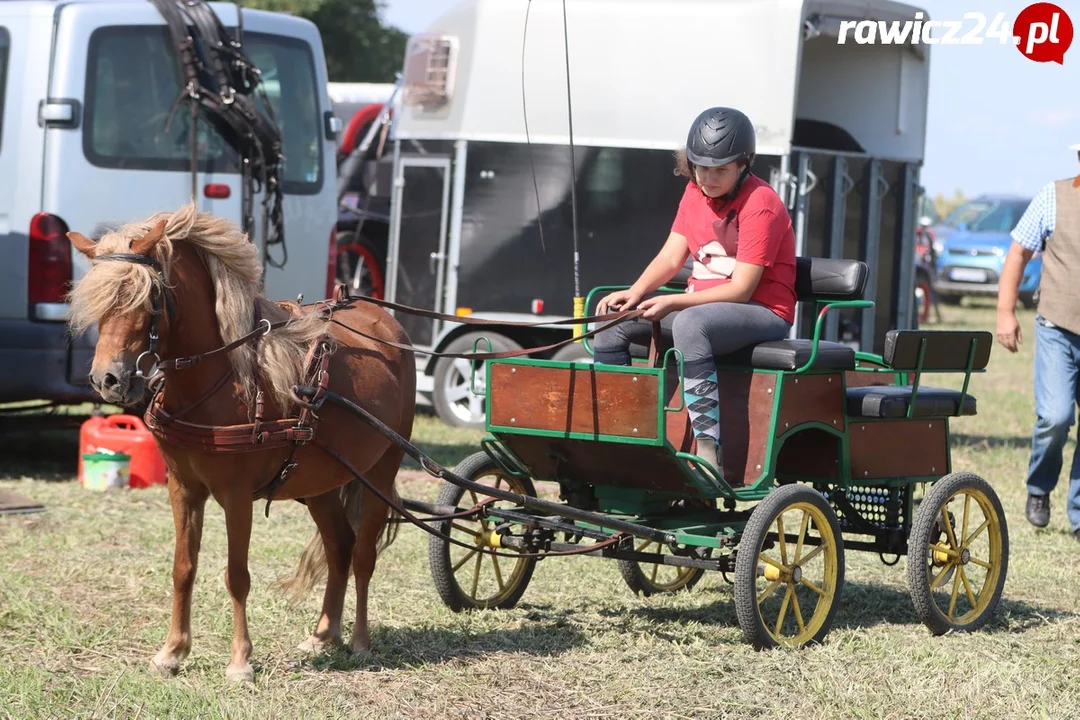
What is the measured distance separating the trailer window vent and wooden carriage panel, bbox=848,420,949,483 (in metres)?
5.51

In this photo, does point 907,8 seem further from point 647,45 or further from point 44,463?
point 44,463

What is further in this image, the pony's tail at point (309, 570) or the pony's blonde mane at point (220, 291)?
the pony's tail at point (309, 570)

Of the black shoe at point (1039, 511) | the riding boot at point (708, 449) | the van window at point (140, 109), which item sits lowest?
the black shoe at point (1039, 511)

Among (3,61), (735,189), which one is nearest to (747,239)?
(735,189)

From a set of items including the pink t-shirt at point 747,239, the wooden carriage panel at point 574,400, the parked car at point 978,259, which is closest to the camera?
the wooden carriage panel at point 574,400

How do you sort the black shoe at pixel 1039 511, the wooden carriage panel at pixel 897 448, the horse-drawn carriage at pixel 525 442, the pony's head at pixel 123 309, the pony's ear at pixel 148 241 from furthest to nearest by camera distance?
1. the black shoe at pixel 1039 511
2. the wooden carriage panel at pixel 897 448
3. the horse-drawn carriage at pixel 525 442
4. the pony's ear at pixel 148 241
5. the pony's head at pixel 123 309

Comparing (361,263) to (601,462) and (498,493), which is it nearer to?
(601,462)

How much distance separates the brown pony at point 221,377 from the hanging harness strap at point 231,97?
3.49m

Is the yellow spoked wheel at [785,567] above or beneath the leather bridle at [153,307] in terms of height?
beneath

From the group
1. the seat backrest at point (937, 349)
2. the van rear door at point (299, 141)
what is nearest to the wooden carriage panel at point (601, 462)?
the seat backrest at point (937, 349)

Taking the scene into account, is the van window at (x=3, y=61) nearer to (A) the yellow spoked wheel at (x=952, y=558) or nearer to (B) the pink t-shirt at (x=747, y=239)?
(B) the pink t-shirt at (x=747, y=239)

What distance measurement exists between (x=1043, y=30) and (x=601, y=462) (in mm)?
5474

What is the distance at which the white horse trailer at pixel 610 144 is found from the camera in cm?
934

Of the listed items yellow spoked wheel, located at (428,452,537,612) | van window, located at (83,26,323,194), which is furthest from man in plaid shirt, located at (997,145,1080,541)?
van window, located at (83,26,323,194)
